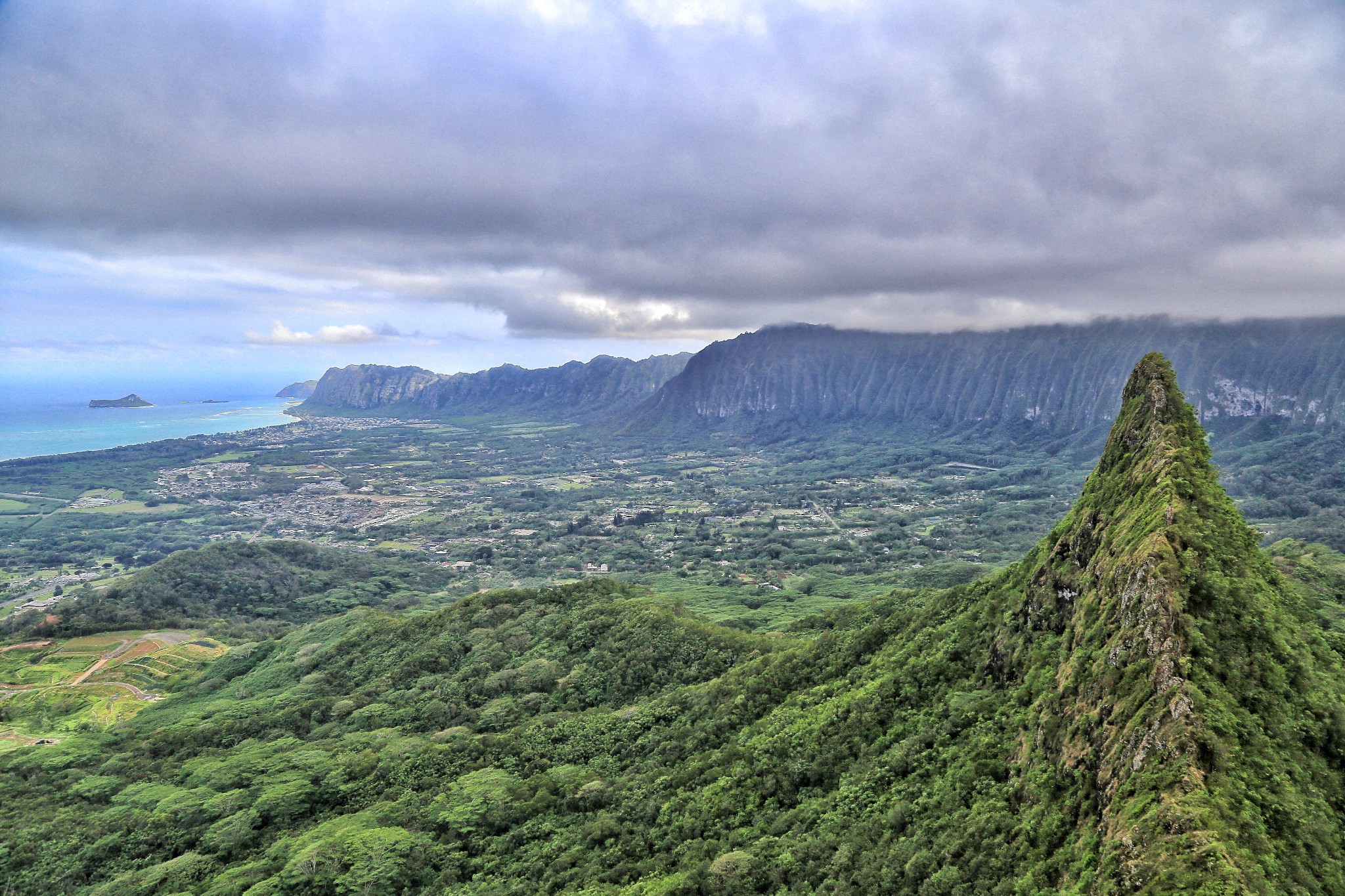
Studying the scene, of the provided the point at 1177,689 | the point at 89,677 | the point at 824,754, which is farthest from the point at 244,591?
the point at 1177,689

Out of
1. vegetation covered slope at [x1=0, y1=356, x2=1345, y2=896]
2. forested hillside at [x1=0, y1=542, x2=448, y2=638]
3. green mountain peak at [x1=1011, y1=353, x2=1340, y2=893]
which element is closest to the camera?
green mountain peak at [x1=1011, y1=353, x2=1340, y2=893]

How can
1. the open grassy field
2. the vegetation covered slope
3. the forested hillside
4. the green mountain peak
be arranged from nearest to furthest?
the green mountain peak → the vegetation covered slope → the open grassy field → the forested hillside

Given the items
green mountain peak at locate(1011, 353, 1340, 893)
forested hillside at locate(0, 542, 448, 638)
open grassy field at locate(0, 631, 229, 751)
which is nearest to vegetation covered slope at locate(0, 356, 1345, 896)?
green mountain peak at locate(1011, 353, 1340, 893)

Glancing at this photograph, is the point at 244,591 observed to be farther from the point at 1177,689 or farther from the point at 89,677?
the point at 1177,689

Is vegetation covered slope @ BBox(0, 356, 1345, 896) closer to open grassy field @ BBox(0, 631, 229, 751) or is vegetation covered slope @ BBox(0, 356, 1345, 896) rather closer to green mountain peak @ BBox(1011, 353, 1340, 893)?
green mountain peak @ BBox(1011, 353, 1340, 893)

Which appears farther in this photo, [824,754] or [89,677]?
[89,677]

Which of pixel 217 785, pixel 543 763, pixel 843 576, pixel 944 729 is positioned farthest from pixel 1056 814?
pixel 843 576

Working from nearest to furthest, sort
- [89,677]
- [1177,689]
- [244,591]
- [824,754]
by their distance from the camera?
[1177,689]
[824,754]
[89,677]
[244,591]

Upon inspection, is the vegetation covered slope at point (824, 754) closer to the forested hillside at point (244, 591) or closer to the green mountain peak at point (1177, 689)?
the green mountain peak at point (1177, 689)
